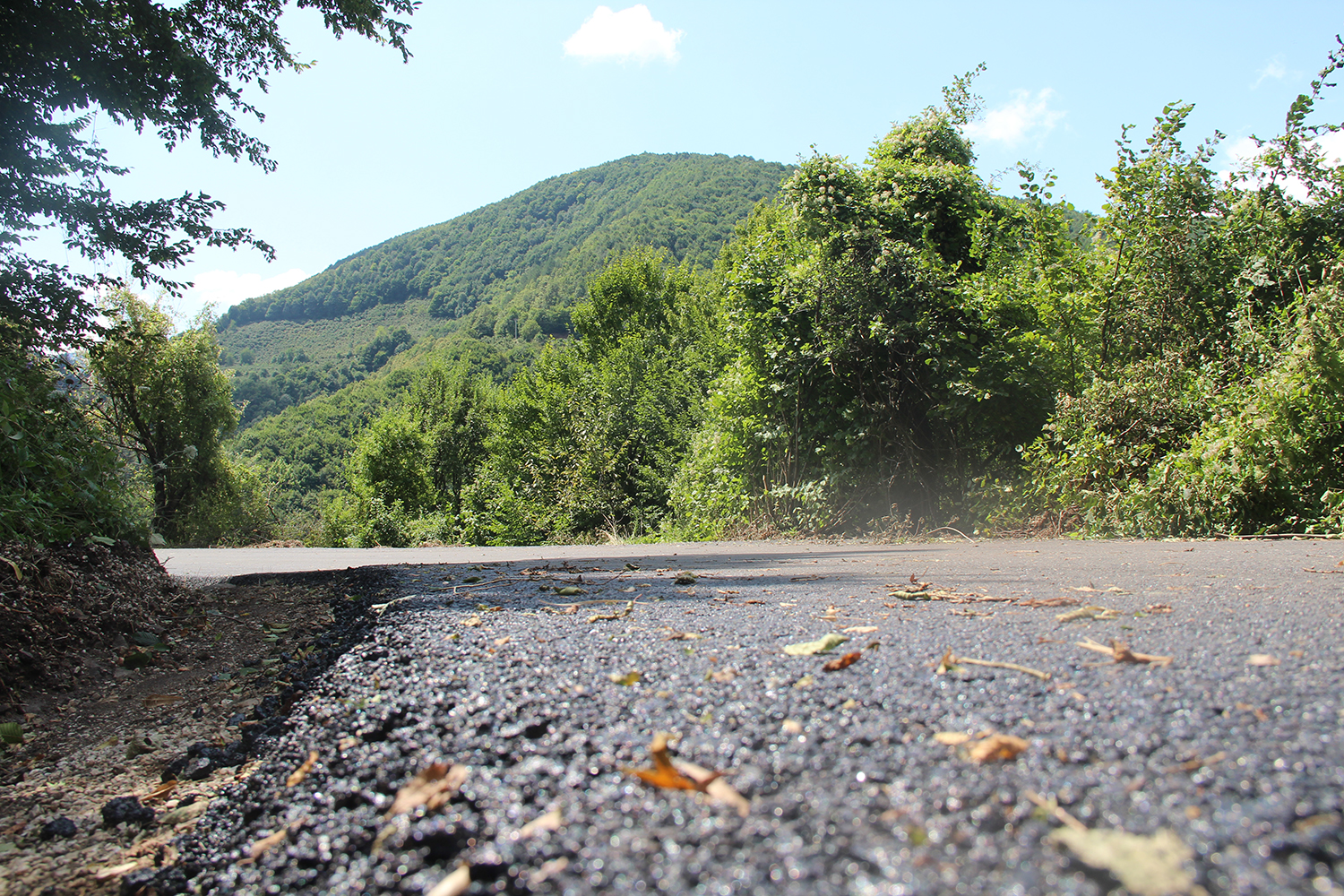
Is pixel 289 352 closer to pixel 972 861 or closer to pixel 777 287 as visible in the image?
pixel 777 287

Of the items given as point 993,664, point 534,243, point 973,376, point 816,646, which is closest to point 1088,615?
point 993,664

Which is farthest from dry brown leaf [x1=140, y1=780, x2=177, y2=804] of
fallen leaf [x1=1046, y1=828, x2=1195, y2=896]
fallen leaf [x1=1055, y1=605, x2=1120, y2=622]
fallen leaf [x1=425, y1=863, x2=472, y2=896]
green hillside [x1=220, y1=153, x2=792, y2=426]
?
green hillside [x1=220, y1=153, x2=792, y2=426]

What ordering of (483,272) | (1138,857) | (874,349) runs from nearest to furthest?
(1138,857)
(874,349)
(483,272)

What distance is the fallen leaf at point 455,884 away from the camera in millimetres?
960

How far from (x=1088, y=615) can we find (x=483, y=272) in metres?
109

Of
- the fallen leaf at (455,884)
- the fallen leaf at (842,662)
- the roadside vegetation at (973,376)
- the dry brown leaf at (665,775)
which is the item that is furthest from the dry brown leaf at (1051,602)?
the roadside vegetation at (973,376)

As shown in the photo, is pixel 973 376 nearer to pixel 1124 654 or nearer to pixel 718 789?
pixel 1124 654

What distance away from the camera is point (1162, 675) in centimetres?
150

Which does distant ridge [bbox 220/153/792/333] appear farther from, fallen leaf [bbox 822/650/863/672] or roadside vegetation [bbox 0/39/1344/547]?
fallen leaf [bbox 822/650/863/672]

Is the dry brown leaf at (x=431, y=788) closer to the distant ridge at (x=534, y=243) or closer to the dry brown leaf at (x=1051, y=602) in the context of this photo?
the dry brown leaf at (x=1051, y=602)

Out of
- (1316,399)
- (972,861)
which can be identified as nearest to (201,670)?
(972,861)

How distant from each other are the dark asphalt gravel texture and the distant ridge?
71.4 meters

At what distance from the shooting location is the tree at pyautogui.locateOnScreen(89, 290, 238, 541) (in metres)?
20.0

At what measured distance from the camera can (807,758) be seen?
1.20 meters
